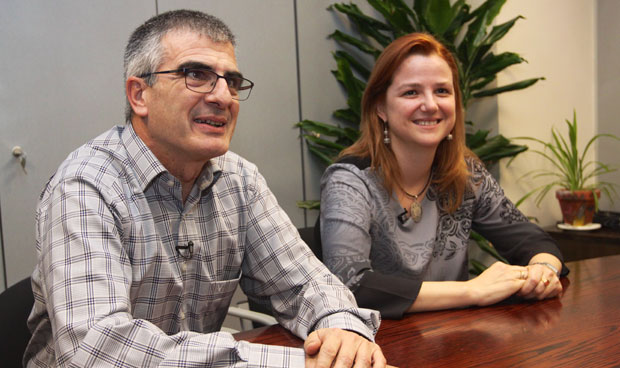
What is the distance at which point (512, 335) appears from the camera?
115cm

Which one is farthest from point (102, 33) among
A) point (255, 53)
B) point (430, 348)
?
point (430, 348)

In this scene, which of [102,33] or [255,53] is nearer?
[102,33]

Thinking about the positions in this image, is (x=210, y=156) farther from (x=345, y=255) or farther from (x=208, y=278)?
(x=345, y=255)

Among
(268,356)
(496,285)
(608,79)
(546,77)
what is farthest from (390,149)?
(608,79)

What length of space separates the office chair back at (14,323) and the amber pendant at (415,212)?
1114mm

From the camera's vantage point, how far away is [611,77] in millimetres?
3682

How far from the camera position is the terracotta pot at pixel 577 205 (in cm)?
333

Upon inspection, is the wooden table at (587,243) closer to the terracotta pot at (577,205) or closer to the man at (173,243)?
the terracotta pot at (577,205)

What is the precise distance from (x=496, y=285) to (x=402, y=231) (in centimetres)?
42

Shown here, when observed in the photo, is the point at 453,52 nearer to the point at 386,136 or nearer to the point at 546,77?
the point at 546,77

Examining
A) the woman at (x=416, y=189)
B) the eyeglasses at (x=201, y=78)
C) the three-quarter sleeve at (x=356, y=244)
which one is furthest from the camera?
the woman at (x=416, y=189)

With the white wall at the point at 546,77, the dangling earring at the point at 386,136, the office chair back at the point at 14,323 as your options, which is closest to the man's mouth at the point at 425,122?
the dangling earring at the point at 386,136

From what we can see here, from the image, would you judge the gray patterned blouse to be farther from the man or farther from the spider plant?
the spider plant

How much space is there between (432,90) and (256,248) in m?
0.84
